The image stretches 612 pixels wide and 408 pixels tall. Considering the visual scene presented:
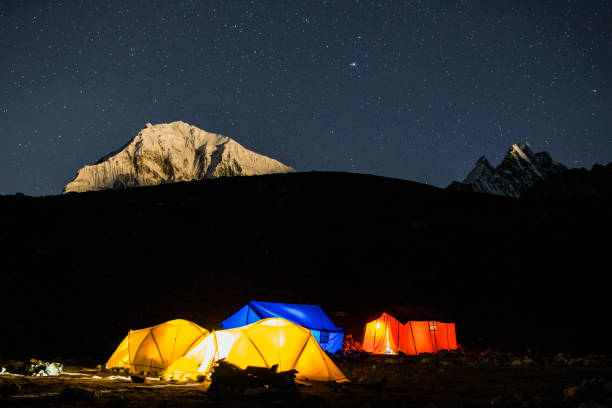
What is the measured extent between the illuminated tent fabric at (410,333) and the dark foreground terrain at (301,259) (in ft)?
8.28

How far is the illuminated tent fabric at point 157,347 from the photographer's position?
48.1 ft

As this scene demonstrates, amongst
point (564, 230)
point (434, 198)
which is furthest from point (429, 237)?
point (564, 230)

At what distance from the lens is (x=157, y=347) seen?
14.9m

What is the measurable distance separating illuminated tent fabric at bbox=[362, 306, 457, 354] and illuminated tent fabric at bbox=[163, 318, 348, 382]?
49.9 ft

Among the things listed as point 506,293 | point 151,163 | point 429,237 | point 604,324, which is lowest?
point 604,324

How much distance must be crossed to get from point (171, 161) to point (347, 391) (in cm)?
16380

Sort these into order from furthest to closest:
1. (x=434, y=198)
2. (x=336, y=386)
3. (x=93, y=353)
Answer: (x=434, y=198)
(x=93, y=353)
(x=336, y=386)

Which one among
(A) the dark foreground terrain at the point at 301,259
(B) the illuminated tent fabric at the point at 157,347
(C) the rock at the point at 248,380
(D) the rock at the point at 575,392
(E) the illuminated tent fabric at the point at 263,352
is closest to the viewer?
(D) the rock at the point at 575,392

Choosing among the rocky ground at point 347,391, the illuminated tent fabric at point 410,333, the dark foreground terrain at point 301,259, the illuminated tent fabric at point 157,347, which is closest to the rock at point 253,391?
the rocky ground at point 347,391

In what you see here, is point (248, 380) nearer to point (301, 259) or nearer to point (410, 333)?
point (410, 333)

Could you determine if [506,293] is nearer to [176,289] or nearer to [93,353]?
[176,289]

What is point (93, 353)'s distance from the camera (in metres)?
21.3

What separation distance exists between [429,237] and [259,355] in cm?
4175

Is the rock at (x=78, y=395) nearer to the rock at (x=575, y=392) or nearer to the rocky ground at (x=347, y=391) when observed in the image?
the rocky ground at (x=347, y=391)
